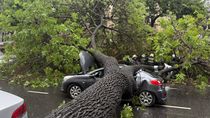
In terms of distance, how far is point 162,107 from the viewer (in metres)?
8.68

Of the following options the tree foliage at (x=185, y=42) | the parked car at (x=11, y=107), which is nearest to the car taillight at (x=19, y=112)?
the parked car at (x=11, y=107)

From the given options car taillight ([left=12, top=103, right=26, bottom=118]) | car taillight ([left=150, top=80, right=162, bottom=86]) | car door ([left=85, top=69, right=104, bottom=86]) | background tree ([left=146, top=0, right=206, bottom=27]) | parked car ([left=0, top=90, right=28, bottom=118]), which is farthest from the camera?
background tree ([left=146, top=0, right=206, bottom=27])

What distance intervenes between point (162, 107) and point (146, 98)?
1.89ft

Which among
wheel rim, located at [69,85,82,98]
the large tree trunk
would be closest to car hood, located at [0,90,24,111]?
the large tree trunk

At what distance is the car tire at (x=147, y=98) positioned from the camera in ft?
28.3

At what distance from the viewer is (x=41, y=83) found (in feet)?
36.2

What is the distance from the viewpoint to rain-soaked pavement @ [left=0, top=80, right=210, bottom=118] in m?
7.96

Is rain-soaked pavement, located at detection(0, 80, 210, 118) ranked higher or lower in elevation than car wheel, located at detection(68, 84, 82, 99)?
lower

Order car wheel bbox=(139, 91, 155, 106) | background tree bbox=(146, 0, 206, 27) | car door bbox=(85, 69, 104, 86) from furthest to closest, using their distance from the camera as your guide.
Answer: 1. background tree bbox=(146, 0, 206, 27)
2. car door bbox=(85, 69, 104, 86)
3. car wheel bbox=(139, 91, 155, 106)

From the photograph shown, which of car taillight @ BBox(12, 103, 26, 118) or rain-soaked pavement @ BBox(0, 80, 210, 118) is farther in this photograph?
rain-soaked pavement @ BBox(0, 80, 210, 118)

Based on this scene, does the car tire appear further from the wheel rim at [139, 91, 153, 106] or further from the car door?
the car door

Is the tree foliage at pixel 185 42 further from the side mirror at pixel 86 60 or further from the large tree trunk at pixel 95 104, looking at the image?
the large tree trunk at pixel 95 104

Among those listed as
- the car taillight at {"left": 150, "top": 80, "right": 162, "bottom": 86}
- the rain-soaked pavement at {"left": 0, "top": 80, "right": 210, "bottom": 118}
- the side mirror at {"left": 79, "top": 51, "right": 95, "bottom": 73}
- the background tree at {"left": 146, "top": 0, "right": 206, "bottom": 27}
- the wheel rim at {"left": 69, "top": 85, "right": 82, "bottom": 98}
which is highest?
the background tree at {"left": 146, "top": 0, "right": 206, "bottom": 27}

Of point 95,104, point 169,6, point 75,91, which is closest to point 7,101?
point 95,104
